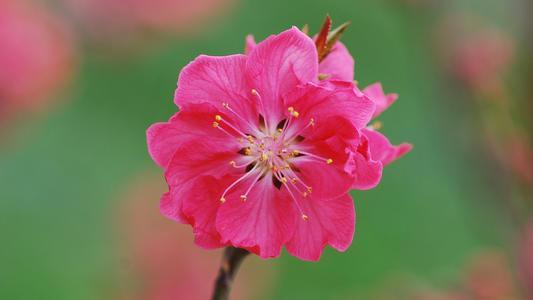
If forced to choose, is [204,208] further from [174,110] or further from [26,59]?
[174,110]

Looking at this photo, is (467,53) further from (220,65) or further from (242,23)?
(242,23)

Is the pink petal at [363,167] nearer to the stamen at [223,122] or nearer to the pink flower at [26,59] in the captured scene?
the stamen at [223,122]

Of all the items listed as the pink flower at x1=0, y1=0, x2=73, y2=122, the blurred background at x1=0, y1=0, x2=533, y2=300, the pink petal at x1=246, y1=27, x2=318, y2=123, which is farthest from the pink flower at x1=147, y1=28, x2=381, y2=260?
the pink flower at x1=0, y1=0, x2=73, y2=122

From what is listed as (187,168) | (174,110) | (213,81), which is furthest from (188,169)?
(174,110)

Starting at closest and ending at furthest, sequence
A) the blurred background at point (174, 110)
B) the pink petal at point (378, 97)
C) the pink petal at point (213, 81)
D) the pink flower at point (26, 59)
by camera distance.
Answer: the pink petal at point (213, 81) < the pink petal at point (378, 97) < the blurred background at point (174, 110) < the pink flower at point (26, 59)

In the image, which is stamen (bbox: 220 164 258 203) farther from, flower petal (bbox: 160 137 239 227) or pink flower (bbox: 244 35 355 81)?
pink flower (bbox: 244 35 355 81)

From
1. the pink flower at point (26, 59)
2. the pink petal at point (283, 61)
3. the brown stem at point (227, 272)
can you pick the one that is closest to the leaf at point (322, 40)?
the pink petal at point (283, 61)

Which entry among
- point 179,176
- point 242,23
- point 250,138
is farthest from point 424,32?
point 242,23
